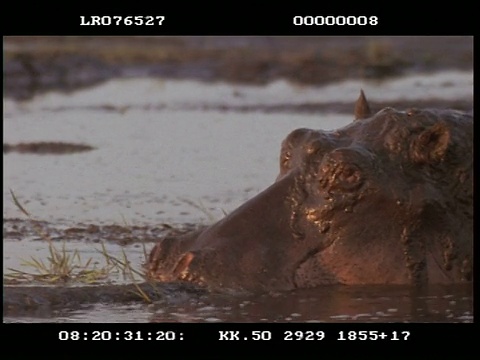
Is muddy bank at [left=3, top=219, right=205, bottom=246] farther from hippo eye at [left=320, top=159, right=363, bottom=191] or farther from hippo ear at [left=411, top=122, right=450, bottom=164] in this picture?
Result: hippo ear at [left=411, top=122, right=450, bottom=164]

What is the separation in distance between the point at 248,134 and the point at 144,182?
2886 mm

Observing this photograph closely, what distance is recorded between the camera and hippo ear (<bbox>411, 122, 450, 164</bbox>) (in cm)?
729

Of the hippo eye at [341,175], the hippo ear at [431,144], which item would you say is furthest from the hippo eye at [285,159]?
the hippo ear at [431,144]

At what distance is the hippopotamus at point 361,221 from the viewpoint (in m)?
7.21

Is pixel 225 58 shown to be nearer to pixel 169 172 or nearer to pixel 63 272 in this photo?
pixel 169 172

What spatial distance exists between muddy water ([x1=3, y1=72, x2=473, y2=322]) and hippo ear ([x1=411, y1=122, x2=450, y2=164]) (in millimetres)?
719

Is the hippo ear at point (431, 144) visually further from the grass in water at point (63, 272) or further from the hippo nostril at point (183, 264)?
the grass in water at point (63, 272)

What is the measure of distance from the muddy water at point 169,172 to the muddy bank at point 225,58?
2.12ft

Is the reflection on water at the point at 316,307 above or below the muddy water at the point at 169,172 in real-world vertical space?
below

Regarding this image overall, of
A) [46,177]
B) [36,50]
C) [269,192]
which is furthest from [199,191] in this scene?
[36,50]

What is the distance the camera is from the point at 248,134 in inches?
581

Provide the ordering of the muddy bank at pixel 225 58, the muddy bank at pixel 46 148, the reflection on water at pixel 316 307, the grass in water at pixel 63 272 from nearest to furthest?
the reflection on water at pixel 316 307 → the grass in water at pixel 63 272 → the muddy bank at pixel 46 148 → the muddy bank at pixel 225 58
